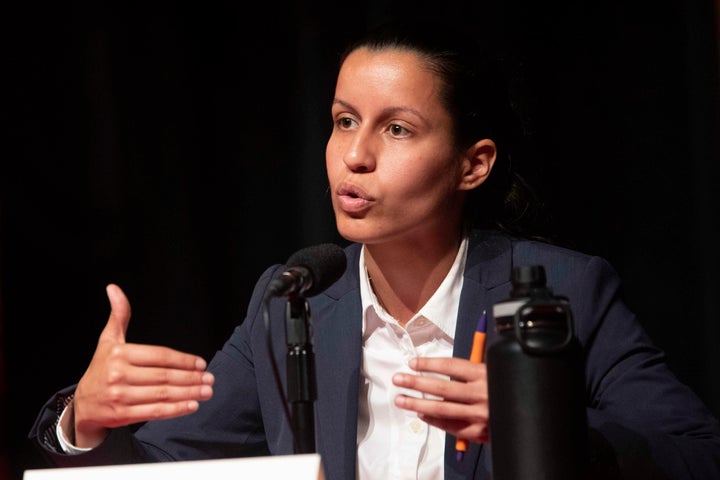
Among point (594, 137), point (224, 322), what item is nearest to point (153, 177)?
point (224, 322)

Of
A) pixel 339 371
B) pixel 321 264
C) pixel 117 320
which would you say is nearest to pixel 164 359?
pixel 117 320

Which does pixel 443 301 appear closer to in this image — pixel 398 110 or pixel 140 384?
pixel 398 110

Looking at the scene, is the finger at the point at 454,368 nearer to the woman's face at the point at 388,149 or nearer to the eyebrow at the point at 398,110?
the woman's face at the point at 388,149

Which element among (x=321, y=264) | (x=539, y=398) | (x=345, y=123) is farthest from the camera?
(x=345, y=123)

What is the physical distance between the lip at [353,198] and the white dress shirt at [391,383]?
257 mm

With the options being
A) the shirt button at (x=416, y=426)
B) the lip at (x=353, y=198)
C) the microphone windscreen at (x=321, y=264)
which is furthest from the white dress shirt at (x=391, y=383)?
the microphone windscreen at (x=321, y=264)

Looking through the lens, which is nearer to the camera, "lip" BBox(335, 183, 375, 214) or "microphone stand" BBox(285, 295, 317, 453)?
"microphone stand" BBox(285, 295, 317, 453)

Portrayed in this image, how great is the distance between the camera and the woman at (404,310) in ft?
4.83

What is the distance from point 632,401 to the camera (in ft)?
4.89

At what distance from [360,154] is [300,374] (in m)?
0.55

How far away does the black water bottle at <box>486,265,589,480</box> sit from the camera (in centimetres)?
102

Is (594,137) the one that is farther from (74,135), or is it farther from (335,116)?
(74,135)

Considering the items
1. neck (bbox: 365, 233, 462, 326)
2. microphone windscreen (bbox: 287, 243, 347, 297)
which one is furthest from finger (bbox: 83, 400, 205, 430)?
neck (bbox: 365, 233, 462, 326)

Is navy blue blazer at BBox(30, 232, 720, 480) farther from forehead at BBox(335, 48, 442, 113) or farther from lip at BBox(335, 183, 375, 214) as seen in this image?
forehead at BBox(335, 48, 442, 113)
